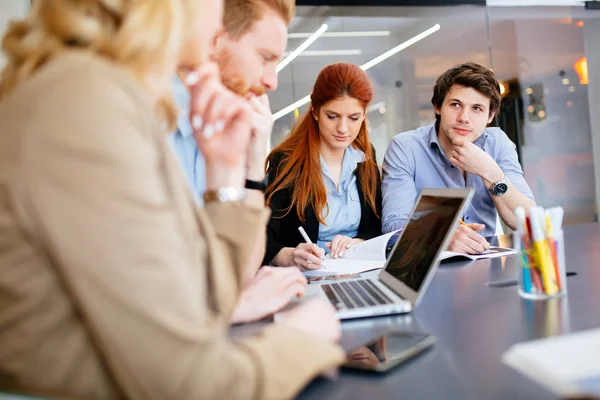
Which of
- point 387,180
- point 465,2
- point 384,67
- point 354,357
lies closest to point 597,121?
point 465,2

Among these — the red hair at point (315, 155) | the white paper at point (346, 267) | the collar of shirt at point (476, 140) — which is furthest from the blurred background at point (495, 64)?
the white paper at point (346, 267)

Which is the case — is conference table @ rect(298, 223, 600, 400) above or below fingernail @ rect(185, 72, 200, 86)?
below

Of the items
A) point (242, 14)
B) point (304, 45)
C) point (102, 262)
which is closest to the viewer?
point (102, 262)

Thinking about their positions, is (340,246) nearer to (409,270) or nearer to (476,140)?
(409,270)

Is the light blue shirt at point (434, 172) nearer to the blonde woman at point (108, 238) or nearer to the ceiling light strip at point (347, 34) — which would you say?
the blonde woman at point (108, 238)

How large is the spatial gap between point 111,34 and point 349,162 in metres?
2.15

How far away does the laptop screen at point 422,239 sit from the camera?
1.22 metres

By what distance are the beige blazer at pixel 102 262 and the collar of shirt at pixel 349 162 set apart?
6.92ft

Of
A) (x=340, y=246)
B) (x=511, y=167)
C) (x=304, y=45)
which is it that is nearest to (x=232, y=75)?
(x=340, y=246)

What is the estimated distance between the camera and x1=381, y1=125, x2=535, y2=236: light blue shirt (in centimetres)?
263

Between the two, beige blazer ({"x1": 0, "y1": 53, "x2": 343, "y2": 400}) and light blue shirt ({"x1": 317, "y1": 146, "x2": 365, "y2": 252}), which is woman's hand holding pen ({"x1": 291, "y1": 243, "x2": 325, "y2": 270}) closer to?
light blue shirt ({"x1": 317, "y1": 146, "x2": 365, "y2": 252})

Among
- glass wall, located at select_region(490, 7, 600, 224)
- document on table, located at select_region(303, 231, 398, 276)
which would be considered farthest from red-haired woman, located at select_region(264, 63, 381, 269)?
glass wall, located at select_region(490, 7, 600, 224)

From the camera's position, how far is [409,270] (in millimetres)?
1290

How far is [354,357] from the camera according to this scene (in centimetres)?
85
